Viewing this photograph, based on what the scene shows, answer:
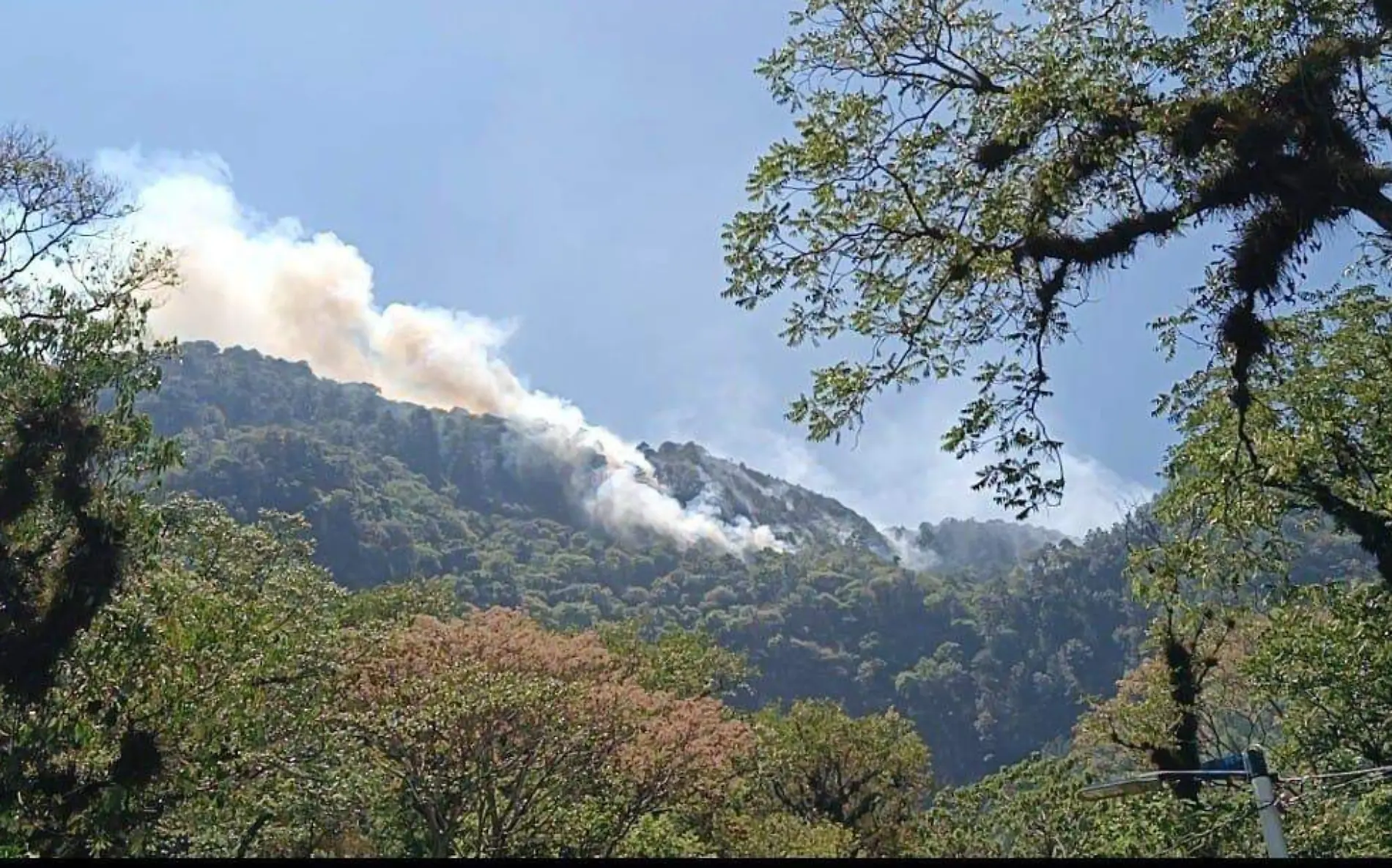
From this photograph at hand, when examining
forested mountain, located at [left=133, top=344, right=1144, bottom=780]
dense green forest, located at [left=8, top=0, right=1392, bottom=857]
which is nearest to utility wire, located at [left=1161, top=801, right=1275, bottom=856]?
dense green forest, located at [left=8, top=0, right=1392, bottom=857]

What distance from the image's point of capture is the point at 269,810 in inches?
648

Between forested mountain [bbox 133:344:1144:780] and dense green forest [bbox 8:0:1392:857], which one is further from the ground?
forested mountain [bbox 133:344:1144:780]

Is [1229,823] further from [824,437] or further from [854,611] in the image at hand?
[854,611]

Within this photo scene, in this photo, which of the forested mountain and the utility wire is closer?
the utility wire

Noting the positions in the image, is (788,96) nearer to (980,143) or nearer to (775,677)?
(980,143)

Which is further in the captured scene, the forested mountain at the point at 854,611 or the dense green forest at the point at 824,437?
the forested mountain at the point at 854,611

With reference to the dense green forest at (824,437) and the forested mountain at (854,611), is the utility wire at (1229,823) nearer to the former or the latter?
the dense green forest at (824,437)

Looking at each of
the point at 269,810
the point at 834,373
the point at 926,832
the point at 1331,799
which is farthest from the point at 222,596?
the point at 926,832

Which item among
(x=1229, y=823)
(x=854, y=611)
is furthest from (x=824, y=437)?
(x=854, y=611)

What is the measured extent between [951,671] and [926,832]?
5712 inches

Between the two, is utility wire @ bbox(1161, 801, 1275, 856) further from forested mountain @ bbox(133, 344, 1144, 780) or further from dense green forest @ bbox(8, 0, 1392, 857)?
forested mountain @ bbox(133, 344, 1144, 780)

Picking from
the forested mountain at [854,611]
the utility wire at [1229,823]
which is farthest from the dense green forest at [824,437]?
the forested mountain at [854,611]

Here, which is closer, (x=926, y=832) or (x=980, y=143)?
(x=980, y=143)

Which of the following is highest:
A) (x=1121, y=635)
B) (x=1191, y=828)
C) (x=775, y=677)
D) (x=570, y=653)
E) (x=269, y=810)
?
(x=1121, y=635)
